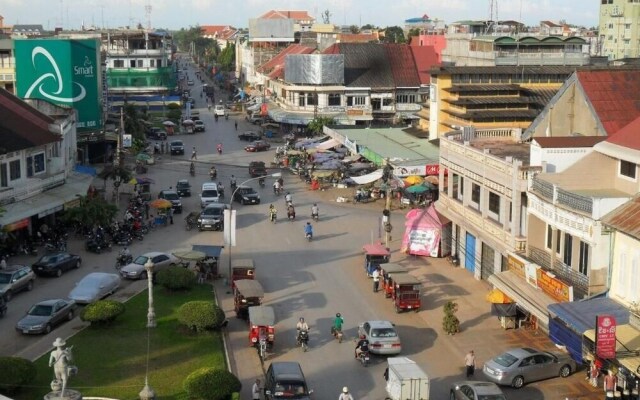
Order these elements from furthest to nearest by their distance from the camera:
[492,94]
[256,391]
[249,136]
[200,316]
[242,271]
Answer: [249,136] → [492,94] → [242,271] → [200,316] → [256,391]

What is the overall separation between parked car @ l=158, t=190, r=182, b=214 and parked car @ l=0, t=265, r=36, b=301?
713 inches

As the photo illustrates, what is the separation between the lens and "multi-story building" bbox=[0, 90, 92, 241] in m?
45.4

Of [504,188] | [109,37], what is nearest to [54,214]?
[504,188]

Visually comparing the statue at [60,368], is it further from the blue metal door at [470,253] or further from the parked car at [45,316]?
the blue metal door at [470,253]

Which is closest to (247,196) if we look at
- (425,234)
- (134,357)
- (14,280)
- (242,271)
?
(425,234)

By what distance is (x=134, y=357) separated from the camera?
30031 millimetres

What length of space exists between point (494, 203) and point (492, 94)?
23952 mm

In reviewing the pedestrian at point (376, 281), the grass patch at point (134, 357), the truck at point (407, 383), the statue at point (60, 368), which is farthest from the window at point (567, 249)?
the statue at point (60, 368)

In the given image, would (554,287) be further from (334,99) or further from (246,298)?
(334,99)

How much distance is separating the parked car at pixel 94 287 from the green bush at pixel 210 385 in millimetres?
11358

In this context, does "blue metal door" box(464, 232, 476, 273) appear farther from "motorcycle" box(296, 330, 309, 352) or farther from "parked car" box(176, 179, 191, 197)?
"parked car" box(176, 179, 191, 197)

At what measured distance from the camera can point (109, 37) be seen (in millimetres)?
116125

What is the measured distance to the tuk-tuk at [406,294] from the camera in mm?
35844

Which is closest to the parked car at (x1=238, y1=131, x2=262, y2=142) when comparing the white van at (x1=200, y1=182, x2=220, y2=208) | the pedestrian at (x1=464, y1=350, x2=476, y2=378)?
the white van at (x1=200, y1=182, x2=220, y2=208)
